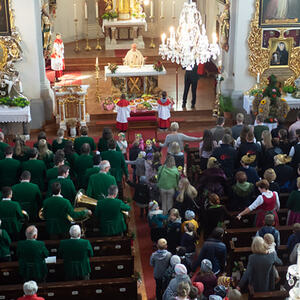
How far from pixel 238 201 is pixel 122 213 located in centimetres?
212

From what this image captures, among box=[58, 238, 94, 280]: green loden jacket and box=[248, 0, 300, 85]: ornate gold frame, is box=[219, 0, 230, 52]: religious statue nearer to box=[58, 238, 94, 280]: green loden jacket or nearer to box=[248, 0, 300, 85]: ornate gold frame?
box=[248, 0, 300, 85]: ornate gold frame

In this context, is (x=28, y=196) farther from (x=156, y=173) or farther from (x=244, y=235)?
(x=244, y=235)

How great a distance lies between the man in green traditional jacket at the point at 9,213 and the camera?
8.82 m

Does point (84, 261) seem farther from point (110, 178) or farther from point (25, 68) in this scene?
point (25, 68)

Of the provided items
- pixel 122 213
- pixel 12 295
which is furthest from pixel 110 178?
pixel 12 295

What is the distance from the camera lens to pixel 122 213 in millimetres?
9336

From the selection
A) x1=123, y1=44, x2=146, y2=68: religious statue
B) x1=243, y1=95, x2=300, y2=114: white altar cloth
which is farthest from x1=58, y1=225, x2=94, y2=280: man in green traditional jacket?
x1=123, y1=44, x2=146, y2=68: religious statue

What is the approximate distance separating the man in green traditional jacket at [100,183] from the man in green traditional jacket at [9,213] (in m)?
1.30

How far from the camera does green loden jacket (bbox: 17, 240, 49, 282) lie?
319 inches

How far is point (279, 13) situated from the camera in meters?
16.7

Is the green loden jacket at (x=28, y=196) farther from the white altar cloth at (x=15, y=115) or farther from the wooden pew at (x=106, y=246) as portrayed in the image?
the white altar cloth at (x=15, y=115)

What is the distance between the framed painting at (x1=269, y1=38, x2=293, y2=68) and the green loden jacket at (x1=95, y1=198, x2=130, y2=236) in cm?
968

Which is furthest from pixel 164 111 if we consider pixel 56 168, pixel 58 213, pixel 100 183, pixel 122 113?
pixel 58 213

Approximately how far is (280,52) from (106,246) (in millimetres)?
10241
